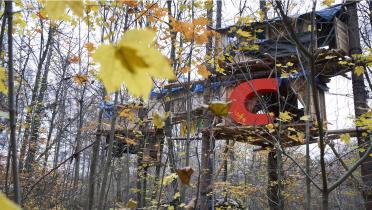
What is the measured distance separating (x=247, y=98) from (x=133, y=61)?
7974 mm

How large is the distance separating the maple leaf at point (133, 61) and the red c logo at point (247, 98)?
728 cm

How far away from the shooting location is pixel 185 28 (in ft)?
15.1

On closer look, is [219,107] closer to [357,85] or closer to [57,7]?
[57,7]

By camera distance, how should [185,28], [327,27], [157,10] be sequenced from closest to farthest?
1. [185,28]
2. [157,10]
3. [327,27]

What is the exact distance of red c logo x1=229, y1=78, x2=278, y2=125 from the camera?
8.00 metres

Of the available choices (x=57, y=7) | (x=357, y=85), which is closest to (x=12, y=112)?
(x=57, y=7)

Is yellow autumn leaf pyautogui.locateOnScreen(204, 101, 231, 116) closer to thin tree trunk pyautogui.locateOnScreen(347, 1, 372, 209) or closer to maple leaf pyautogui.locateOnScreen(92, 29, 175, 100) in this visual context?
maple leaf pyautogui.locateOnScreen(92, 29, 175, 100)

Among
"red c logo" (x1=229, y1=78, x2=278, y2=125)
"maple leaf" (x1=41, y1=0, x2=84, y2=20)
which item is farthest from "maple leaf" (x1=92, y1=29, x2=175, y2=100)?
"red c logo" (x1=229, y1=78, x2=278, y2=125)

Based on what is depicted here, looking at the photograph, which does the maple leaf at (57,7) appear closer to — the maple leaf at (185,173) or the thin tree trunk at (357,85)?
the maple leaf at (185,173)

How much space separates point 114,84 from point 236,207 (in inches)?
439

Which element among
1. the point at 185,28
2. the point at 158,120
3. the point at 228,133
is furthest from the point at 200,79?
the point at 158,120

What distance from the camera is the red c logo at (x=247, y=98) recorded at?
315 inches

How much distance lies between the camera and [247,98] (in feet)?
27.8

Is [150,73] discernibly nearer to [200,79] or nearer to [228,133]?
[200,79]
